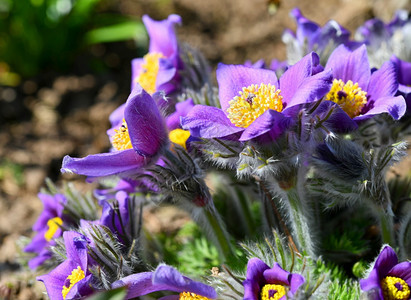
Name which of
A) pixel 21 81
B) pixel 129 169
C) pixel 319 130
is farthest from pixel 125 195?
pixel 21 81

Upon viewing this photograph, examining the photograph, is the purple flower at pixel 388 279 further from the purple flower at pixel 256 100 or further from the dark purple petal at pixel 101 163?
the dark purple petal at pixel 101 163

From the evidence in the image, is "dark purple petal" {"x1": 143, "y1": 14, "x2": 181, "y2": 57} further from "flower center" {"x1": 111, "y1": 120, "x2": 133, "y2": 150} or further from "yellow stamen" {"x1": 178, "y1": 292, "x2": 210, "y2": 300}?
"yellow stamen" {"x1": 178, "y1": 292, "x2": 210, "y2": 300}

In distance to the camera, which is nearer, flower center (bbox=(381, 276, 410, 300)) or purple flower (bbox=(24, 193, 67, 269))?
flower center (bbox=(381, 276, 410, 300))

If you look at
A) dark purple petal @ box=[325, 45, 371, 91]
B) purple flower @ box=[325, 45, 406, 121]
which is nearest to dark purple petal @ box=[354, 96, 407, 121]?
purple flower @ box=[325, 45, 406, 121]

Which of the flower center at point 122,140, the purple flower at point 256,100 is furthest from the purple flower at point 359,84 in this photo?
the flower center at point 122,140

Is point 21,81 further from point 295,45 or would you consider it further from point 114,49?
point 295,45

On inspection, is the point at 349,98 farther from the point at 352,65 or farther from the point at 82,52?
the point at 82,52
